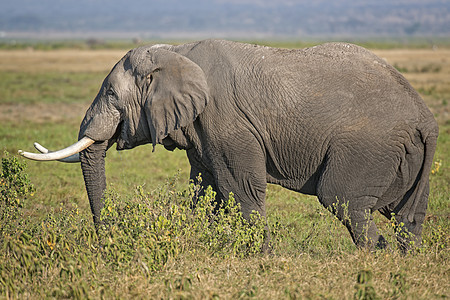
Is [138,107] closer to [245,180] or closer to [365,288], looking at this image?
[245,180]

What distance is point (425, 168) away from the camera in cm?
591

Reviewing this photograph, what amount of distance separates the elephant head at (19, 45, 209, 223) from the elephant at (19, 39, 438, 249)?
0.4 inches

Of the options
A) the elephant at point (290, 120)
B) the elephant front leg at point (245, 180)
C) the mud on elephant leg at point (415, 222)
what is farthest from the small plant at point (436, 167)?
the elephant front leg at point (245, 180)

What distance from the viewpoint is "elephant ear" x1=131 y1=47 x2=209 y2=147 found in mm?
5848

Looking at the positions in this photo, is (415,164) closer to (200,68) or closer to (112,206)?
(200,68)

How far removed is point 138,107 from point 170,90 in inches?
17.2

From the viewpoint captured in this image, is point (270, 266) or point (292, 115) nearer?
point (270, 266)

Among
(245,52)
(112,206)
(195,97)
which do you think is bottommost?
(112,206)

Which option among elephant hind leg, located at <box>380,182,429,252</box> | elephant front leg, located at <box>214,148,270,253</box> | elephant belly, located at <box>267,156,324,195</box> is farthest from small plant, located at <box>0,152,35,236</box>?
elephant hind leg, located at <box>380,182,429,252</box>

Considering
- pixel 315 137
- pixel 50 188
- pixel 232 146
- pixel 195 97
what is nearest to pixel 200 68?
pixel 195 97

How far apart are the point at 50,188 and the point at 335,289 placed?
595 cm

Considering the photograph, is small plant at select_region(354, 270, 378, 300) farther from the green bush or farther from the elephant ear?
the elephant ear

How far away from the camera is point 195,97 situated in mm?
5820

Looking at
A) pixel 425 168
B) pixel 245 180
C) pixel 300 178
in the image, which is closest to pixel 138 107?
pixel 245 180
